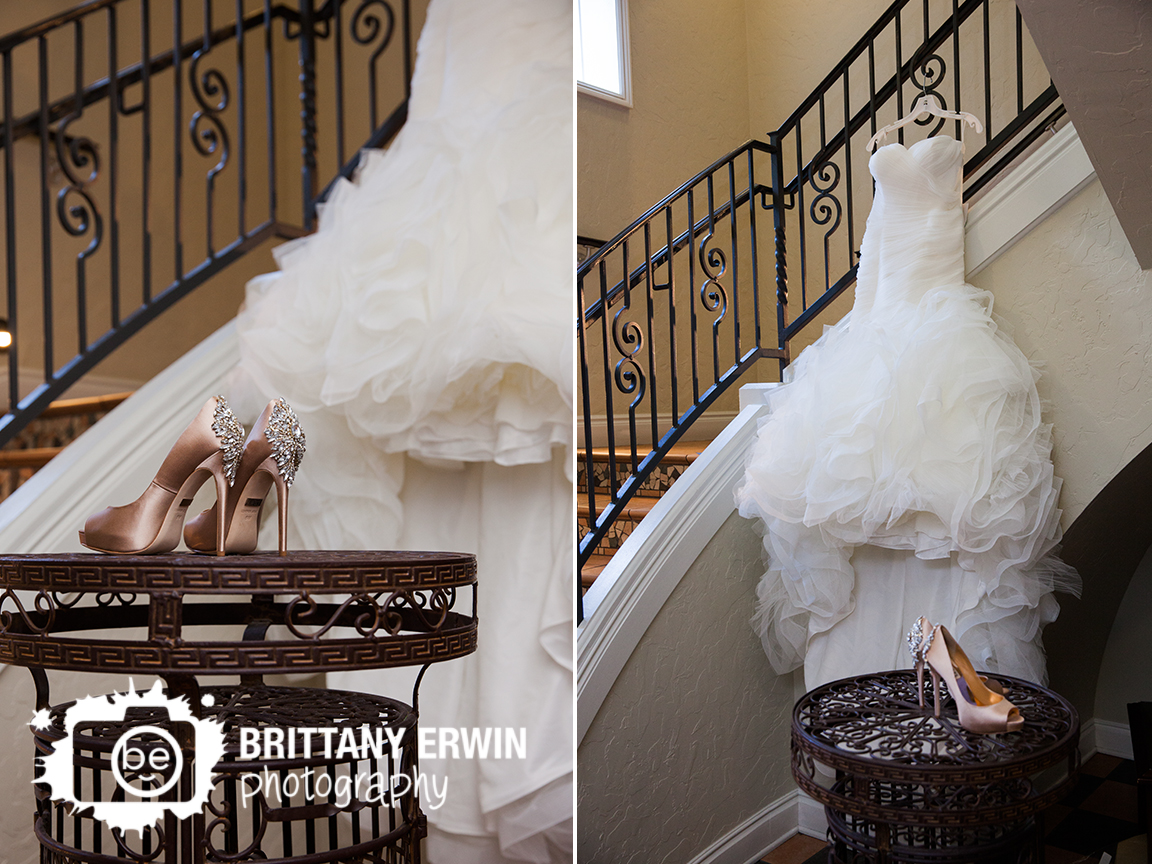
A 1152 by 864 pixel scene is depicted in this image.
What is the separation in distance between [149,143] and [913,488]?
195cm

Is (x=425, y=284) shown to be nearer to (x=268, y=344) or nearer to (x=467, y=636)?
(x=268, y=344)

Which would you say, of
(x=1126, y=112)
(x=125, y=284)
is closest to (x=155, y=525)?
(x=125, y=284)

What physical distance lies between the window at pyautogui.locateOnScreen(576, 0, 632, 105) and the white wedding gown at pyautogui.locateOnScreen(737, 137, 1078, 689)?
2.49 ft

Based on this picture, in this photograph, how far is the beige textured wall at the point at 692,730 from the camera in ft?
6.74

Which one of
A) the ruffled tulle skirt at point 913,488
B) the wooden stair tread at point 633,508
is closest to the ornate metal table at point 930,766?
the ruffled tulle skirt at point 913,488

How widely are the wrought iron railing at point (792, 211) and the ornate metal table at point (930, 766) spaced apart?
0.78 meters

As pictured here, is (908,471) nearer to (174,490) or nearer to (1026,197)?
(1026,197)

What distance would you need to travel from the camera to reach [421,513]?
1.85 meters

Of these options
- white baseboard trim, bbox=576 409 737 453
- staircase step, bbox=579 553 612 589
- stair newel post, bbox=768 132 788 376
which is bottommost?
staircase step, bbox=579 553 612 589

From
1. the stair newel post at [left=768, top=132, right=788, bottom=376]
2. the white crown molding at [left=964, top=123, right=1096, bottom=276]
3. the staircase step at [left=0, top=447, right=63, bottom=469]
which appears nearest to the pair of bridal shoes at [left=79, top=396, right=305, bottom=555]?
the staircase step at [left=0, top=447, right=63, bottom=469]

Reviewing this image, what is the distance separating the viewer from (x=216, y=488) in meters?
1.32

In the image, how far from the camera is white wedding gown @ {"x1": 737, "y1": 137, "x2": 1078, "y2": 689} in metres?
2.04

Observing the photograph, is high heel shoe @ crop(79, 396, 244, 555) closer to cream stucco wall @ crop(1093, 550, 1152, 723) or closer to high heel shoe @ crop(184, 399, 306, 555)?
high heel shoe @ crop(184, 399, 306, 555)

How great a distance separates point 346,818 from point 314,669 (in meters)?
0.94
